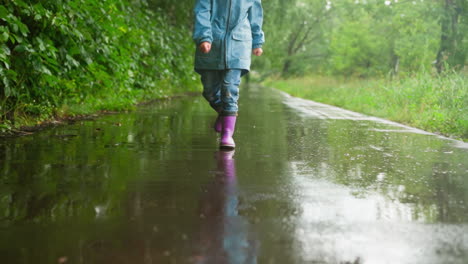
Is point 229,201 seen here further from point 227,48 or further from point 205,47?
→ point 227,48

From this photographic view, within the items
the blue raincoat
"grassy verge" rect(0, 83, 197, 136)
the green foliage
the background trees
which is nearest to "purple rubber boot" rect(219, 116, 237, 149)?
the blue raincoat

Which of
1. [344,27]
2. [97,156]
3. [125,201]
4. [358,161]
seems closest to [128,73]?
[97,156]

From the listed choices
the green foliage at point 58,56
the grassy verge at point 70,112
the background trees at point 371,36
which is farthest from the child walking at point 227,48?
the background trees at point 371,36

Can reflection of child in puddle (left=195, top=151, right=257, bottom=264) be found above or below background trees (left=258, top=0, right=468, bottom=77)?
below

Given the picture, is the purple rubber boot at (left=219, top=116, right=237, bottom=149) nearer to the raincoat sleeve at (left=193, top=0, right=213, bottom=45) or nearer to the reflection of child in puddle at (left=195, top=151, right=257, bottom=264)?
the raincoat sleeve at (left=193, top=0, right=213, bottom=45)

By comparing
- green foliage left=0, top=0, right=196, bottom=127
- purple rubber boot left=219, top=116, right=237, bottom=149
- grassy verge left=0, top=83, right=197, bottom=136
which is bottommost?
grassy verge left=0, top=83, right=197, bottom=136

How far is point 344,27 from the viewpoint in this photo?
128 ft

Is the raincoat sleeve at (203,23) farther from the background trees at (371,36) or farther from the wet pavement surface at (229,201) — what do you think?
the background trees at (371,36)

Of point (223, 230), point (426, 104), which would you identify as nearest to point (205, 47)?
point (223, 230)

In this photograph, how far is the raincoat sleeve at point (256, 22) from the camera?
6.23 meters

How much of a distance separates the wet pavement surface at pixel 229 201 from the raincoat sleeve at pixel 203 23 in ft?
3.98

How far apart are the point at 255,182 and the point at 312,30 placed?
60407 millimetres

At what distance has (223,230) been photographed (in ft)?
9.06

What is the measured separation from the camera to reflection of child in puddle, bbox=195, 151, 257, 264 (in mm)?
2377
